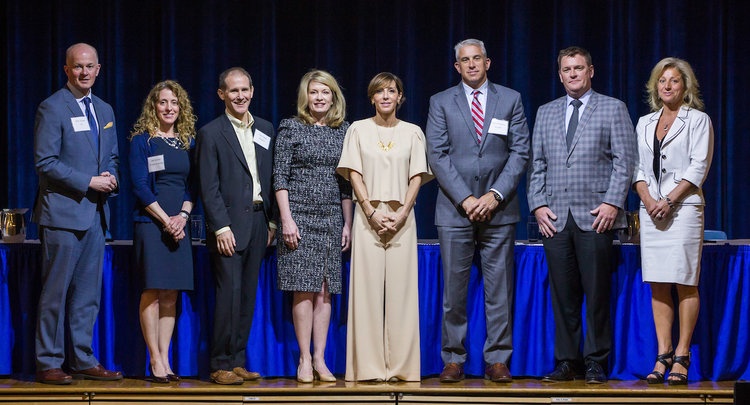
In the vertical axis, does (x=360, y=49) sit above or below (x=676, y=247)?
above

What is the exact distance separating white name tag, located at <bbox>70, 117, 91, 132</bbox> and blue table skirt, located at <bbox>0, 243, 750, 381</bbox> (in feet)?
2.23

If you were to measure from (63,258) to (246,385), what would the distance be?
1.11 meters

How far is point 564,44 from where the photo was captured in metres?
6.82

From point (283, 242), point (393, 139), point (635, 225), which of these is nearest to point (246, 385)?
point (283, 242)

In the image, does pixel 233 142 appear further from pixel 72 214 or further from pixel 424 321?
pixel 424 321

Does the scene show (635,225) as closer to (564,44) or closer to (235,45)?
(564,44)

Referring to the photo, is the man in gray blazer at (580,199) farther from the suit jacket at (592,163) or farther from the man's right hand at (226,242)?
the man's right hand at (226,242)

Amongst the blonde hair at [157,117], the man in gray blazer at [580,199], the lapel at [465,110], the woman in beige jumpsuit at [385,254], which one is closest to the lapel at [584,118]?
the man in gray blazer at [580,199]

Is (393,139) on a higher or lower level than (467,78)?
lower

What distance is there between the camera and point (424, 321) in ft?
16.4

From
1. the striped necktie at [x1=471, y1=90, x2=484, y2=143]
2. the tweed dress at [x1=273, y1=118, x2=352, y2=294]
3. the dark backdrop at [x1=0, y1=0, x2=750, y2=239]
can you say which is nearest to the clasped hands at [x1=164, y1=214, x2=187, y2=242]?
the tweed dress at [x1=273, y1=118, x2=352, y2=294]

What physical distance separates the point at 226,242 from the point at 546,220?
161 centimetres

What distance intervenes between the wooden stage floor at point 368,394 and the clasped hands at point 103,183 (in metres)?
0.99

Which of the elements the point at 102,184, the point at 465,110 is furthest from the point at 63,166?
the point at 465,110
